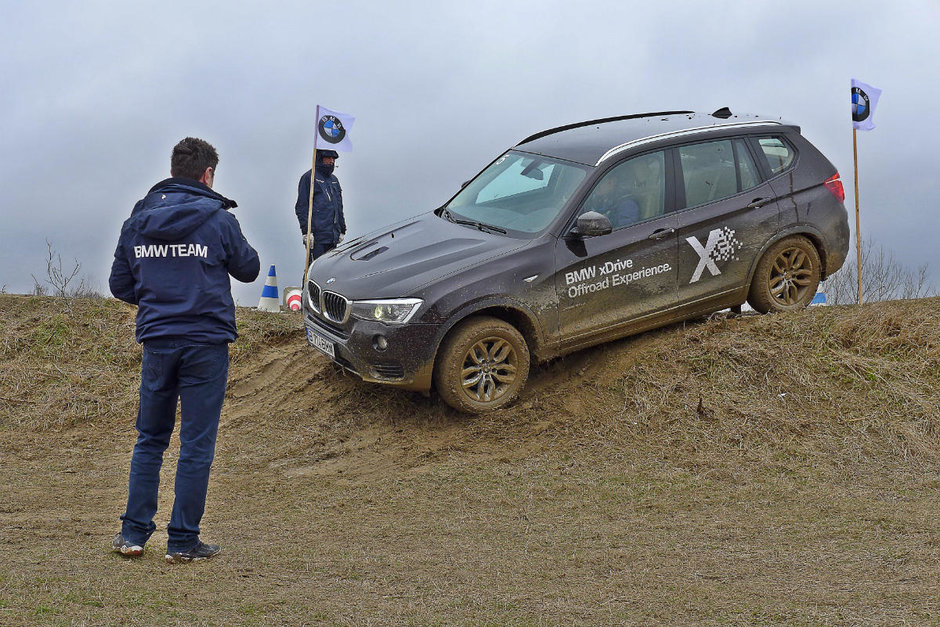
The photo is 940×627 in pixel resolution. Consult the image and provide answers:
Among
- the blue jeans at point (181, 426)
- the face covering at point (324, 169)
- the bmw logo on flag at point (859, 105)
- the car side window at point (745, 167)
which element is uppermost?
the bmw logo on flag at point (859, 105)

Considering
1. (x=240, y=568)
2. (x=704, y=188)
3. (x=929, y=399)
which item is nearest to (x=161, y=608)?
(x=240, y=568)

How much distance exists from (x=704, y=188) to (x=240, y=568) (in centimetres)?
550

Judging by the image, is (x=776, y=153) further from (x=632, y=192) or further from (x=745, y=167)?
(x=632, y=192)

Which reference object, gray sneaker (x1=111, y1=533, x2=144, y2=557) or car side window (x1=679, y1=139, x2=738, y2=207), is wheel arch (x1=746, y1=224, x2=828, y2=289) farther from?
gray sneaker (x1=111, y1=533, x2=144, y2=557)

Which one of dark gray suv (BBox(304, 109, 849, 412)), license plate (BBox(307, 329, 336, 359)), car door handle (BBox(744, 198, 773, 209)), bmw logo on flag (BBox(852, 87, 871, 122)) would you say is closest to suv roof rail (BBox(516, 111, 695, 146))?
dark gray suv (BBox(304, 109, 849, 412))

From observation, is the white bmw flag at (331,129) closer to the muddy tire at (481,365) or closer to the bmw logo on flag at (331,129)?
the bmw logo on flag at (331,129)

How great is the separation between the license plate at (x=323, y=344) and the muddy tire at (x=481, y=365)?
933 millimetres

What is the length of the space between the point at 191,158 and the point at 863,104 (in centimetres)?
1056

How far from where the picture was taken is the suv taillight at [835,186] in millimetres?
9773

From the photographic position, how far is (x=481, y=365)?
8172mm

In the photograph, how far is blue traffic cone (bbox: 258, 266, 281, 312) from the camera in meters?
13.2

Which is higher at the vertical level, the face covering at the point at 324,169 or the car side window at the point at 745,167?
the car side window at the point at 745,167

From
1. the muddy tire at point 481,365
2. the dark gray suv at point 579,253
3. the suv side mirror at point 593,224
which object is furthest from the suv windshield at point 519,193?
the muddy tire at point 481,365

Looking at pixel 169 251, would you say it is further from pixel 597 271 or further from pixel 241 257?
pixel 597 271
